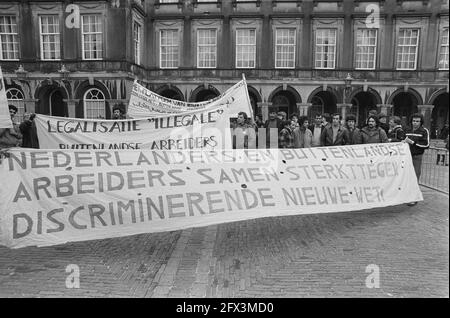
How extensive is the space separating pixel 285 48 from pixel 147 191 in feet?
77.8

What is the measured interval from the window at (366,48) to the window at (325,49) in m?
1.83

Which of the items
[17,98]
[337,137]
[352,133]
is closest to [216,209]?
[337,137]

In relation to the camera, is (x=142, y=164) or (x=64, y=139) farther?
(x=64, y=139)

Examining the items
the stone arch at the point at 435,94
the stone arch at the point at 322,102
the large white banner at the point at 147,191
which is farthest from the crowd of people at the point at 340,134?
the stone arch at the point at 435,94

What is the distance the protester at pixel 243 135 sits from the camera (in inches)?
342

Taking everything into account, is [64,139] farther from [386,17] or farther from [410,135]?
[386,17]

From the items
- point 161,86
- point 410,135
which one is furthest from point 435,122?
point 410,135

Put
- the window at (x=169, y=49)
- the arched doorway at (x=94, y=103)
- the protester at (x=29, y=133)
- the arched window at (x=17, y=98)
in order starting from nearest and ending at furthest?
the protester at (x=29, y=133) < the arched doorway at (x=94, y=103) < the arched window at (x=17, y=98) < the window at (x=169, y=49)

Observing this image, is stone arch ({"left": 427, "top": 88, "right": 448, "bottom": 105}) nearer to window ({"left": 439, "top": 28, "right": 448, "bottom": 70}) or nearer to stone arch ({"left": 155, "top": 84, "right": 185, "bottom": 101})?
window ({"left": 439, "top": 28, "right": 448, "bottom": 70})

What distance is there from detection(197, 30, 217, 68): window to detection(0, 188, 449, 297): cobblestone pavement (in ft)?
71.9

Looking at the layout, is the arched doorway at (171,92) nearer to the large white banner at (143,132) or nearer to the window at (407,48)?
the window at (407,48)

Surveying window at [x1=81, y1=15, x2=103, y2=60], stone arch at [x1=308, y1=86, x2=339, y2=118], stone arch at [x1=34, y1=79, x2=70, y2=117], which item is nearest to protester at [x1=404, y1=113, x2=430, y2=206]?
stone arch at [x1=308, y1=86, x2=339, y2=118]

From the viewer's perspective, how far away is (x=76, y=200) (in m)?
4.71
